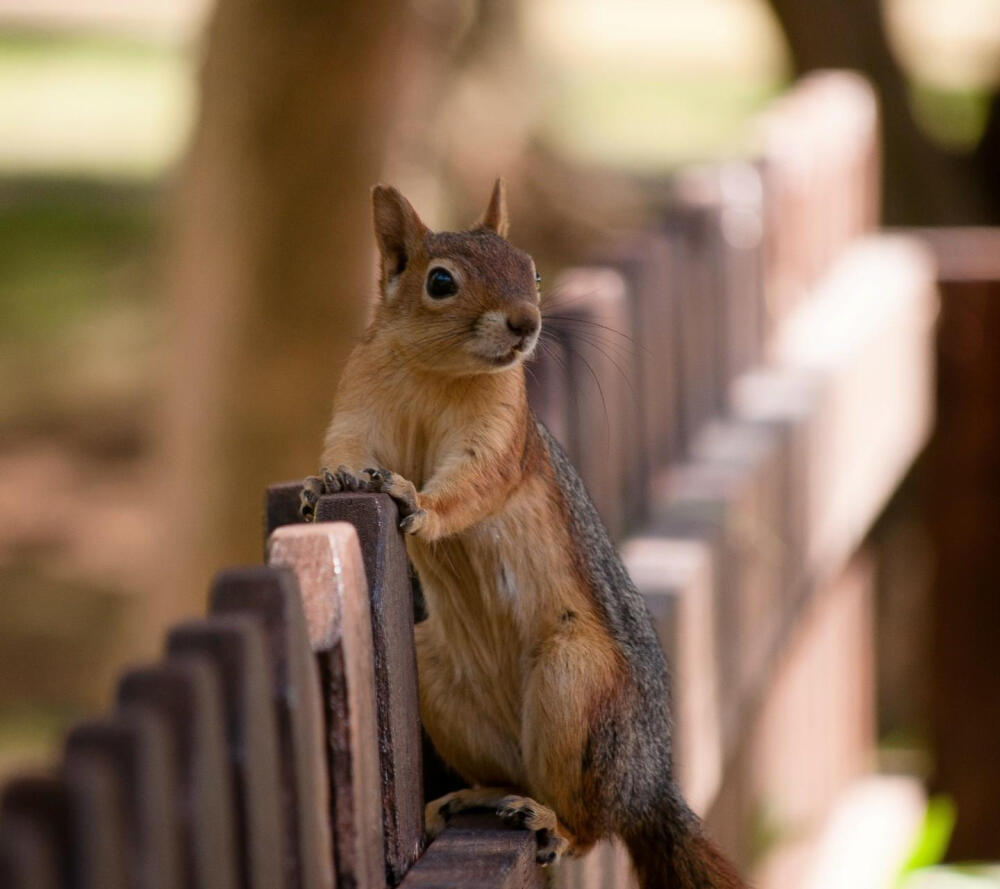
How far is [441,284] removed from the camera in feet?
6.91

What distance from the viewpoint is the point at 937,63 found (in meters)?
14.4

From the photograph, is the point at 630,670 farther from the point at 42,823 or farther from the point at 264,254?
the point at 264,254

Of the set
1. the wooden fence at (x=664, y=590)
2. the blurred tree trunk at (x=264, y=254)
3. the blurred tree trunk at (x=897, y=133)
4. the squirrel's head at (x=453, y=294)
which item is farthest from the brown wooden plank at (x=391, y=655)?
the blurred tree trunk at (x=897, y=133)

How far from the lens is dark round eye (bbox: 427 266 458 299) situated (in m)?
2.10

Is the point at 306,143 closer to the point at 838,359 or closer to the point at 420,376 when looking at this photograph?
the point at 838,359

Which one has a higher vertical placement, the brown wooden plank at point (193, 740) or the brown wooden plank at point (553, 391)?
the brown wooden plank at point (553, 391)

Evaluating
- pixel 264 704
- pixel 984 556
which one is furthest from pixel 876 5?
pixel 264 704

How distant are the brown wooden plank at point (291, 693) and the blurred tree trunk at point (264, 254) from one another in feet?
9.48

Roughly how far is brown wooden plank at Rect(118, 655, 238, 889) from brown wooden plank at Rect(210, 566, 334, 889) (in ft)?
0.38

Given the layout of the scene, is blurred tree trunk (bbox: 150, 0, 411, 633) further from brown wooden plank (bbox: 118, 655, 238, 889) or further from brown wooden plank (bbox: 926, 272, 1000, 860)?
brown wooden plank (bbox: 118, 655, 238, 889)

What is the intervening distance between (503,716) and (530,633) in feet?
0.34

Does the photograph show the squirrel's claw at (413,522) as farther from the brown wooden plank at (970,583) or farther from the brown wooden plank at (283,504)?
the brown wooden plank at (970,583)

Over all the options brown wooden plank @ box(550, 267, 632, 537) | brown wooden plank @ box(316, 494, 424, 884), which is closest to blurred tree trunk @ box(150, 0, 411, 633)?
brown wooden plank @ box(550, 267, 632, 537)

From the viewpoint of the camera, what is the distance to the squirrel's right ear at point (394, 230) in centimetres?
217
